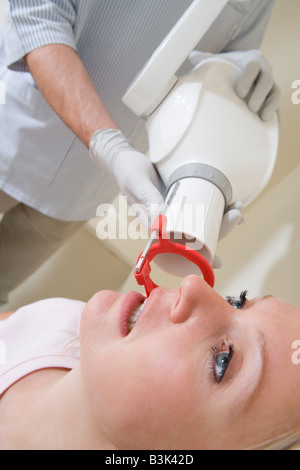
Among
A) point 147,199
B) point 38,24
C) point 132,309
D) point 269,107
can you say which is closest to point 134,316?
point 132,309

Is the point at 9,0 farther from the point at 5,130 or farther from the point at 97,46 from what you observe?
the point at 5,130

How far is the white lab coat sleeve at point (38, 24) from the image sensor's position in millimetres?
1013

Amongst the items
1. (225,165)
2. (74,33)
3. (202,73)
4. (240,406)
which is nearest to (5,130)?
(74,33)

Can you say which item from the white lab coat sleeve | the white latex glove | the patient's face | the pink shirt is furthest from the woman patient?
the white lab coat sleeve

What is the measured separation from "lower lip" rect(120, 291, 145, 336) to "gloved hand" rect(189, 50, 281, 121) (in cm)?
54

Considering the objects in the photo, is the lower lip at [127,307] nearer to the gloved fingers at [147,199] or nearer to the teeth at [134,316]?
the teeth at [134,316]

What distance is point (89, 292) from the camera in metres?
1.91

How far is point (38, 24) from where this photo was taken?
1016mm

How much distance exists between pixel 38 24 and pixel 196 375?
2.92 ft

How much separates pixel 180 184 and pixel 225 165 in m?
0.11

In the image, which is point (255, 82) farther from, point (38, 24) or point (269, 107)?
point (38, 24)

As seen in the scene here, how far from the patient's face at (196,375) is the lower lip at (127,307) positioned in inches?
0.7

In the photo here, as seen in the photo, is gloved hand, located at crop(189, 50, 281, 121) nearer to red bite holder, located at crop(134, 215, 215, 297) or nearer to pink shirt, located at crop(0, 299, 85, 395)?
red bite holder, located at crop(134, 215, 215, 297)

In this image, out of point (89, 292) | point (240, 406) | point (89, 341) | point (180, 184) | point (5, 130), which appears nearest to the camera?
point (240, 406)
